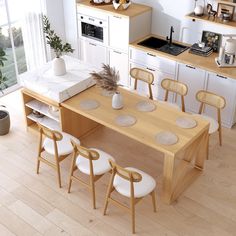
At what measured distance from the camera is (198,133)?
4.86m

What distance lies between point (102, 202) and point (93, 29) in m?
3.47

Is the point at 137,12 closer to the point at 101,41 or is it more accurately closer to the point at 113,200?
the point at 101,41

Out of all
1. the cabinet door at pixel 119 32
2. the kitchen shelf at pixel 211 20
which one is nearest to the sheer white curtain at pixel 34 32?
the cabinet door at pixel 119 32

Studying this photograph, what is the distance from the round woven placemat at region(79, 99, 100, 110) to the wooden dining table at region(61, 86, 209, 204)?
0.05 feet

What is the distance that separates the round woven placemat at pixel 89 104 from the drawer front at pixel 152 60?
159cm

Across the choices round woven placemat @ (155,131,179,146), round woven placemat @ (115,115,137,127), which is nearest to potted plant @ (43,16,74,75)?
round woven placemat @ (115,115,137,127)

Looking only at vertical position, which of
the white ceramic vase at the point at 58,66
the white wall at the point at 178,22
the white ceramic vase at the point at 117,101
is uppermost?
the white wall at the point at 178,22

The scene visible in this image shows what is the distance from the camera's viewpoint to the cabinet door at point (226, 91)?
19.5ft

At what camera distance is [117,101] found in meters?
5.25

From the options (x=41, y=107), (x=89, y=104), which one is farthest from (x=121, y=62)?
(x=89, y=104)

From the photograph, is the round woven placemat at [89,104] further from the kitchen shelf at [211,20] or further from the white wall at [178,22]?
the white wall at [178,22]

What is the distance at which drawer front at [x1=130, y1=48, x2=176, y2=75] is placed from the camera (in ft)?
21.2

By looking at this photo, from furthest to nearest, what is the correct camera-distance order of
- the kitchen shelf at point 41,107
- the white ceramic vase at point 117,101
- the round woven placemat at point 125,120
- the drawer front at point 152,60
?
the drawer front at point 152,60, the kitchen shelf at point 41,107, the white ceramic vase at point 117,101, the round woven placemat at point 125,120

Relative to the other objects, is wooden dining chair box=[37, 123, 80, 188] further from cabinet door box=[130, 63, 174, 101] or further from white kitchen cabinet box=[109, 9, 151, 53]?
white kitchen cabinet box=[109, 9, 151, 53]
